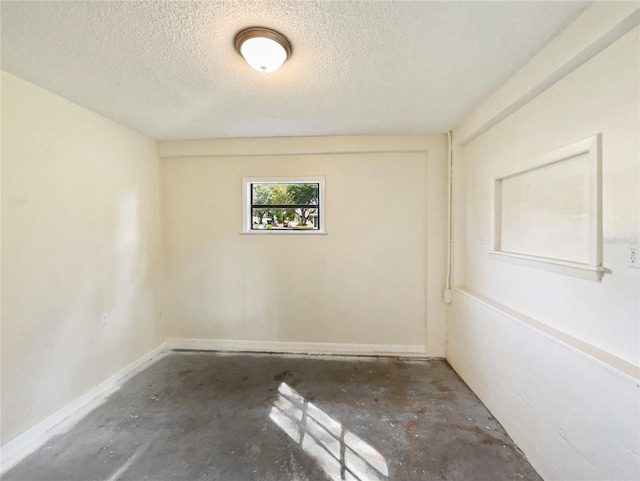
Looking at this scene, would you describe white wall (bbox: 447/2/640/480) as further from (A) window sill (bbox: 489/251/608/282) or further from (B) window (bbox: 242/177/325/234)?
(B) window (bbox: 242/177/325/234)

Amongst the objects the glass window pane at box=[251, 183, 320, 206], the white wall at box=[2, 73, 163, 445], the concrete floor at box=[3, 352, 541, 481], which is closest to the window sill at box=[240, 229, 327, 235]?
the glass window pane at box=[251, 183, 320, 206]

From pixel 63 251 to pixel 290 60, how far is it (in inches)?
85.7

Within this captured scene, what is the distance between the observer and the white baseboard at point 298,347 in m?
2.91

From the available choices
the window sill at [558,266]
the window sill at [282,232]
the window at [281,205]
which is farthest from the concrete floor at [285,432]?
the window at [281,205]

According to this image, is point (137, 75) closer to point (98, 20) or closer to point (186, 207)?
point (98, 20)

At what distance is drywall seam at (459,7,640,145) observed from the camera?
42.6 inches

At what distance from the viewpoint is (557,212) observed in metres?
1.52

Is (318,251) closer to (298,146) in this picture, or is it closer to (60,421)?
(298,146)

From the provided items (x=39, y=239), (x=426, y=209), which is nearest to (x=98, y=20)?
(x=39, y=239)

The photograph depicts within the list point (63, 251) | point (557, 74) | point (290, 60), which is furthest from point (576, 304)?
point (63, 251)

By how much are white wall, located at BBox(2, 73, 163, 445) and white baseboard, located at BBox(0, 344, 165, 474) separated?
43 mm

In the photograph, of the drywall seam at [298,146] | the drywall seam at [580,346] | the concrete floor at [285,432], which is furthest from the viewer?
the drywall seam at [298,146]

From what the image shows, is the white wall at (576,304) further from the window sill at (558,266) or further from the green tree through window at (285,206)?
the green tree through window at (285,206)

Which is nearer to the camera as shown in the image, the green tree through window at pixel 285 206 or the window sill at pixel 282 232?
the window sill at pixel 282 232
